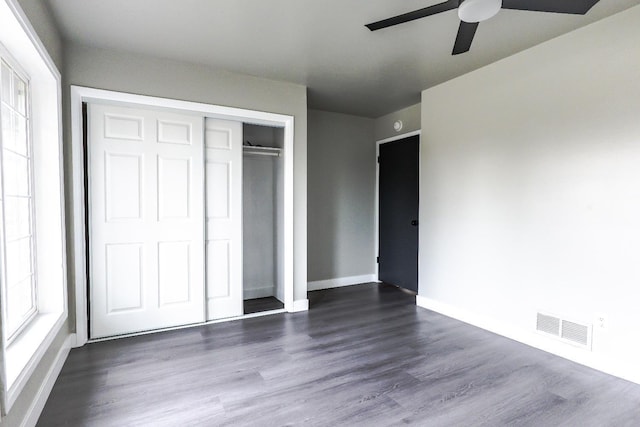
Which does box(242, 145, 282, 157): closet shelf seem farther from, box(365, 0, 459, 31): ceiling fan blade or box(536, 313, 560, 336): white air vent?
box(536, 313, 560, 336): white air vent

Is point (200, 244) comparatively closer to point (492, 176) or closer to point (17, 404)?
point (17, 404)

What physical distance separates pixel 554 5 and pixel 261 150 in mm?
3023

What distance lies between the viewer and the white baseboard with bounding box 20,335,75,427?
1.78 metres

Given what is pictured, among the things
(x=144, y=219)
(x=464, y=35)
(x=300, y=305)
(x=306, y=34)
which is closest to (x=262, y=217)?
(x=300, y=305)

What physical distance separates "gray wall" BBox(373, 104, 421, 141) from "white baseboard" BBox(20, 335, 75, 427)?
14.3 ft

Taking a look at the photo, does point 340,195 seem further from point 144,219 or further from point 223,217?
point 144,219

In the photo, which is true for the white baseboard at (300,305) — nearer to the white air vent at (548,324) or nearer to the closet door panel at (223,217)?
the closet door panel at (223,217)

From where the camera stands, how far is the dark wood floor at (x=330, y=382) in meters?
1.90

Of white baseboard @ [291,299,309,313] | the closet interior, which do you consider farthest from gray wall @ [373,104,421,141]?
white baseboard @ [291,299,309,313]

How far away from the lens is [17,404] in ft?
5.35

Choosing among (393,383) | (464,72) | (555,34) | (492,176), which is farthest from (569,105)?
(393,383)

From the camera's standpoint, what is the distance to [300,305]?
381cm

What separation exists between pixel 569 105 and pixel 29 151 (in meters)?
4.05

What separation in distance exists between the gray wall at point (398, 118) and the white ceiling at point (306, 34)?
899 millimetres
